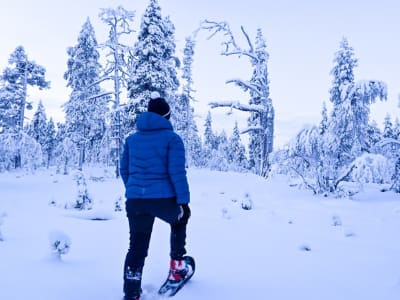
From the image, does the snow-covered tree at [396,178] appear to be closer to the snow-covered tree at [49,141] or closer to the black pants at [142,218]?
Answer: the black pants at [142,218]

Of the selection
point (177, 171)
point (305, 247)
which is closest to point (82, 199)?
point (305, 247)

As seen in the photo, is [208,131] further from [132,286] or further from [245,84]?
[132,286]

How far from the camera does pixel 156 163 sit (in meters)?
3.26

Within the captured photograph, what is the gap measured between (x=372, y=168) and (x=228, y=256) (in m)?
8.03

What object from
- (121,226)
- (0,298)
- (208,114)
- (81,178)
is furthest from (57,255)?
(208,114)

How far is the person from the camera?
3.20 metres

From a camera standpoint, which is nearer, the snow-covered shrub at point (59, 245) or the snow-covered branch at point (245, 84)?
the snow-covered shrub at point (59, 245)

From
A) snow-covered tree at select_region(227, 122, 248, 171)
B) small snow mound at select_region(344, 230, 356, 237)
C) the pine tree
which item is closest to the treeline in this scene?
small snow mound at select_region(344, 230, 356, 237)

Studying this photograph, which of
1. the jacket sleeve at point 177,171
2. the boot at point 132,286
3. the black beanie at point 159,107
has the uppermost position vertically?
the black beanie at point 159,107

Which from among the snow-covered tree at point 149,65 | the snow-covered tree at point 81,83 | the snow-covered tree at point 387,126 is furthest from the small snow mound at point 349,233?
the snow-covered tree at point 387,126

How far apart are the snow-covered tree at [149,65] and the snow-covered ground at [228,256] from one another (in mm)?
12468

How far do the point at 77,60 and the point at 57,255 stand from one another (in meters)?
30.3

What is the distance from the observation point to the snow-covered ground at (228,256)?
344 centimetres

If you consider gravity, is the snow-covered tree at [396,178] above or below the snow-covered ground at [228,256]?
above
